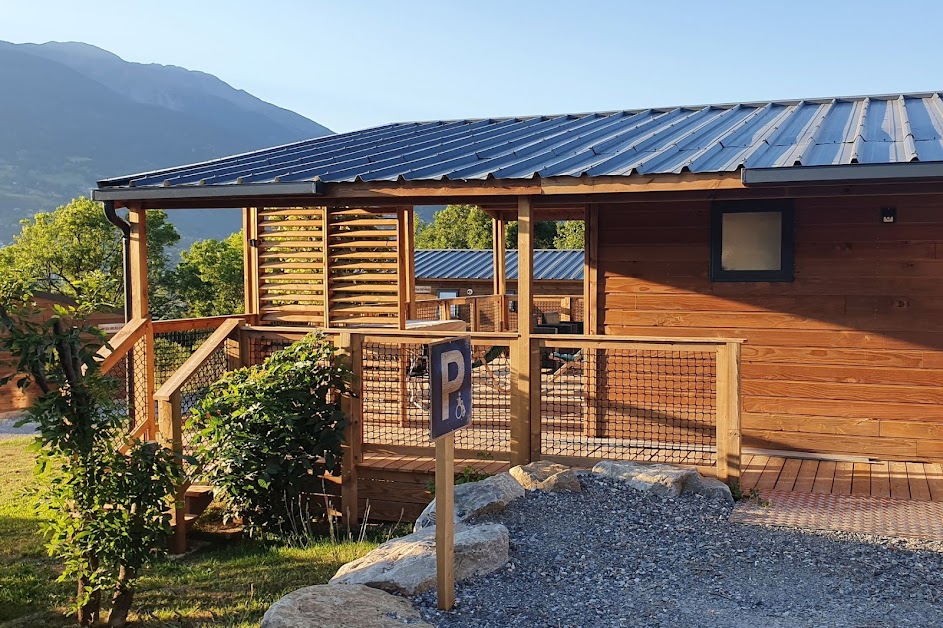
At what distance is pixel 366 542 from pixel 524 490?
1.44 metres

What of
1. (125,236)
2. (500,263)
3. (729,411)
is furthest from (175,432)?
(500,263)

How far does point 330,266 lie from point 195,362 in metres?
2.36

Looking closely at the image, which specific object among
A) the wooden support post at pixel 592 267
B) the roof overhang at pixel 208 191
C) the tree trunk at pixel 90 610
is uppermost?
the roof overhang at pixel 208 191

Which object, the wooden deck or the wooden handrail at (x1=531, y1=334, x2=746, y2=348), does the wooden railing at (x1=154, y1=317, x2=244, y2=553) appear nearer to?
the wooden handrail at (x1=531, y1=334, x2=746, y2=348)

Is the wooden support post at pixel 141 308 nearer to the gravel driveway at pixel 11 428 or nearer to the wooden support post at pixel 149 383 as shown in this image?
the wooden support post at pixel 149 383

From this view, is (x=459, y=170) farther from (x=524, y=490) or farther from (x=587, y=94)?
(x=587, y=94)

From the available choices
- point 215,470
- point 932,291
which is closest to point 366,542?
point 215,470

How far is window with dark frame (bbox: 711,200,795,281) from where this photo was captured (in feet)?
26.1

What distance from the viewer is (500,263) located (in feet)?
53.4

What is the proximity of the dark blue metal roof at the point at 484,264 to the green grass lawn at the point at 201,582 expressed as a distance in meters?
19.4

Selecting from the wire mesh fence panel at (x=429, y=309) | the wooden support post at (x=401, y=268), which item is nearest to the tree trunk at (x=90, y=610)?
the wooden support post at (x=401, y=268)

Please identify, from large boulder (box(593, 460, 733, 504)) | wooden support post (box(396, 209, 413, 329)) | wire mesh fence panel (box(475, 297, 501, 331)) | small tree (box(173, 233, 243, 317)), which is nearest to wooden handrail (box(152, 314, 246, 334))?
wooden support post (box(396, 209, 413, 329))

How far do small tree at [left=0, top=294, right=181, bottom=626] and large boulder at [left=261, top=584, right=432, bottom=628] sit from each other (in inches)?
78.9

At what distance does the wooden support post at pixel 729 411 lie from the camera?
21.3 ft
